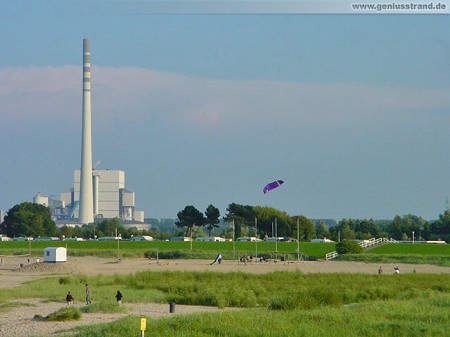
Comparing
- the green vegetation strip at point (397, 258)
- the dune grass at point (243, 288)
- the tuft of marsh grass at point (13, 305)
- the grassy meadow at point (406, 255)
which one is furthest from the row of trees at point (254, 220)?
the tuft of marsh grass at point (13, 305)

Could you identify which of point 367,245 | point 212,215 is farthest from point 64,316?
point 212,215

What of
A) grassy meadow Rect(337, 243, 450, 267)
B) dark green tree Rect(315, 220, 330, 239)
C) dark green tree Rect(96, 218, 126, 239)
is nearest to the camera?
grassy meadow Rect(337, 243, 450, 267)

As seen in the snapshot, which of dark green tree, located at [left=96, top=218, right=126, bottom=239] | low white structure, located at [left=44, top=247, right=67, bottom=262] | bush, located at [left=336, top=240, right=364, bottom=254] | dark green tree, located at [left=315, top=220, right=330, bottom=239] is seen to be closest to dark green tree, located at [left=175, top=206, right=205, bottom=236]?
dark green tree, located at [left=96, top=218, right=126, bottom=239]

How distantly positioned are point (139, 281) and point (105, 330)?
2723 cm

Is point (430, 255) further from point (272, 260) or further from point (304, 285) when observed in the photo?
point (304, 285)

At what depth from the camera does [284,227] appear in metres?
152

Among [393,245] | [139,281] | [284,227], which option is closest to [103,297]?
[139,281]

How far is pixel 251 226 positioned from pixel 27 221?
51.1 m

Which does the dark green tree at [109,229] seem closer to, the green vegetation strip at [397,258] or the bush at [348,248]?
the bush at [348,248]

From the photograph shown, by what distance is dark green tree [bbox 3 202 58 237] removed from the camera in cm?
17288

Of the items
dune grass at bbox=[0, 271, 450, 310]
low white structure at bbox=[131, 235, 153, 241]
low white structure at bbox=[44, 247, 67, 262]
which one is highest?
low white structure at bbox=[131, 235, 153, 241]

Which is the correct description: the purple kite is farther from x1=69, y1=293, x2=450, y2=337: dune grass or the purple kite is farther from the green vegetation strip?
x1=69, y1=293, x2=450, y2=337: dune grass

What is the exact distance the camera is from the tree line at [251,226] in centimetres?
15212

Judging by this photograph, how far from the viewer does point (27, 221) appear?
6821 inches
